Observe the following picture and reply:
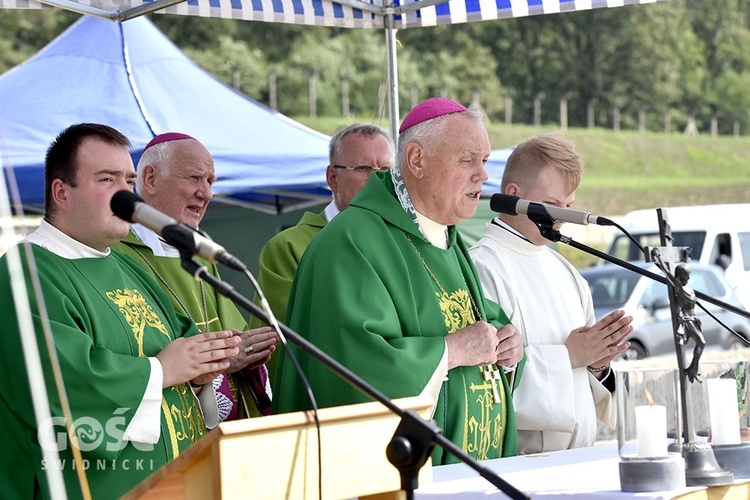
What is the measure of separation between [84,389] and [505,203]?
1.36 m

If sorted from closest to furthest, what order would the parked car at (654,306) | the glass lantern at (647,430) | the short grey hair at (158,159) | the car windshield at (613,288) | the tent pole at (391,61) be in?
the glass lantern at (647,430) < the short grey hair at (158,159) < the tent pole at (391,61) < the parked car at (654,306) < the car windshield at (613,288)

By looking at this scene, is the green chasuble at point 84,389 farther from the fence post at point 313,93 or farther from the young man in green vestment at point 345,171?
the fence post at point 313,93

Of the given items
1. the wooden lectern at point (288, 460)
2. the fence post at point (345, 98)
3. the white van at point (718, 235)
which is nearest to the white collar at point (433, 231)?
the wooden lectern at point (288, 460)

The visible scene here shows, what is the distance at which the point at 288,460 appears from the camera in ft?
7.57

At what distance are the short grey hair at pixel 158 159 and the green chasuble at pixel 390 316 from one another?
1103 millimetres

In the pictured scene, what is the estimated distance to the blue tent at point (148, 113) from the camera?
8.03m

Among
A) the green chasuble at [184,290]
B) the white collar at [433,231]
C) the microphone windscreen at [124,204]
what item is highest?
the microphone windscreen at [124,204]

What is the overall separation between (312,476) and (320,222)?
338 centimetres

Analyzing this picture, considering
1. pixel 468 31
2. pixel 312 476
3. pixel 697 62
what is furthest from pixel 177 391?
pixel 697 62

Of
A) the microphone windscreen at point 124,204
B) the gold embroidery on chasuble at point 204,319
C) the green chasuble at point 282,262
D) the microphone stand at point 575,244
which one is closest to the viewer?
the microphone windscreen at point 124,204

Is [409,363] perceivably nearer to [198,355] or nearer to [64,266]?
[198,355]

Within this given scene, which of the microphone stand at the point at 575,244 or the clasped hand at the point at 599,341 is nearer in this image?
the microphone stand at the point at 575,244

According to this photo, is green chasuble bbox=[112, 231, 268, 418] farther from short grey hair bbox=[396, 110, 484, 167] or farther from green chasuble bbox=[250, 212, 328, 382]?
short grey hair bbox=[396, 110, 484, 167]

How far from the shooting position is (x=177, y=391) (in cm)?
354
